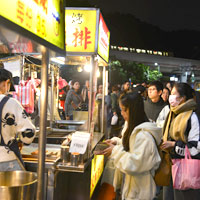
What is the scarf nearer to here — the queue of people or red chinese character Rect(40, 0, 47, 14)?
the queue of people

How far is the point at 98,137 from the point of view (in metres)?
6.01

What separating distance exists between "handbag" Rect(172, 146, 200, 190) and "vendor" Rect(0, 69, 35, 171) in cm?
215

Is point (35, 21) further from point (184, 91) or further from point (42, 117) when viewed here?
point (184, 91)

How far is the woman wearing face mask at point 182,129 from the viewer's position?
372cm

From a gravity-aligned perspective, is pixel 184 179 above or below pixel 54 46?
below

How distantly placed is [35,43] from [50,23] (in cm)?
36

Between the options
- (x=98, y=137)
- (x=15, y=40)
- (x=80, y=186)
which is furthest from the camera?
(x=98, y=137)

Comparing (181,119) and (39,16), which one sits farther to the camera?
(181,119)

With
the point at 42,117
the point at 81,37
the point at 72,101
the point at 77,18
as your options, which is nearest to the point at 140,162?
the point at 42,117

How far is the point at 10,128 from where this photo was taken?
9.62ft

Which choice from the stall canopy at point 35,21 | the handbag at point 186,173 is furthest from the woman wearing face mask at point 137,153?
the stall canopy at point 35,21

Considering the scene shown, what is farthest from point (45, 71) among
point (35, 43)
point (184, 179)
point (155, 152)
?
point (184, 179)

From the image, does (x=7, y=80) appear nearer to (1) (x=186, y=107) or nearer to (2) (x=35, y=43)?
(2) (x=35, y=43)

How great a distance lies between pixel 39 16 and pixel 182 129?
103 inches
